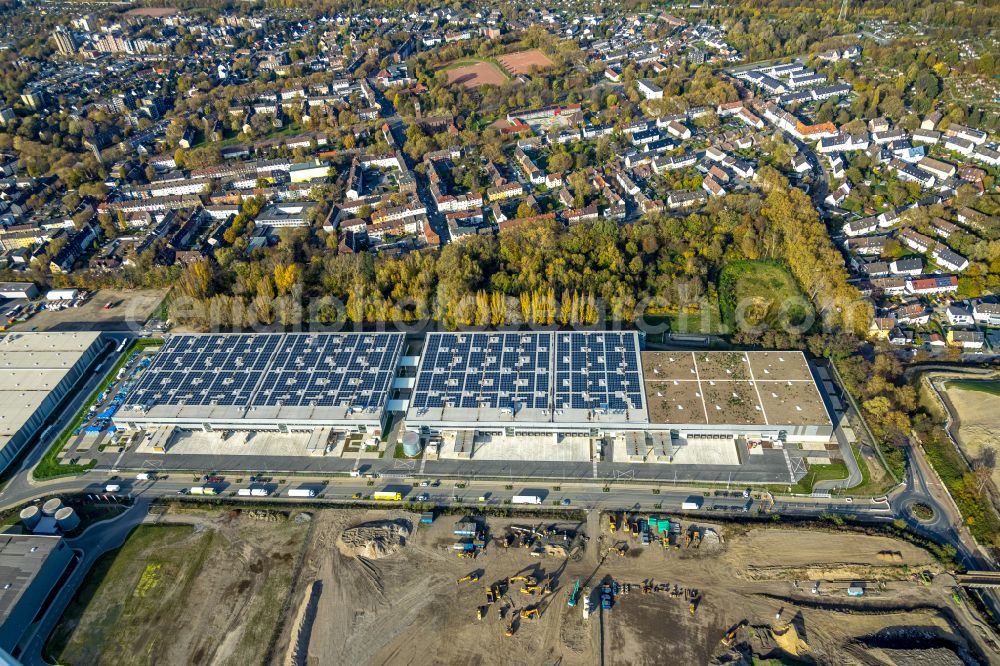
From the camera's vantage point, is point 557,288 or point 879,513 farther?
point 557,288

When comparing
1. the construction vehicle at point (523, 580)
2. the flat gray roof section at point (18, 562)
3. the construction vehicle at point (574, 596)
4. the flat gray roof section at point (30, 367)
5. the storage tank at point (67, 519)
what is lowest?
the construction vehicle at point (574, 596)

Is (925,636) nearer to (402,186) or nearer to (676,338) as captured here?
(676,338)

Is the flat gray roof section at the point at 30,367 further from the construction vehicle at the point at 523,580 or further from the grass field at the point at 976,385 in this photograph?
the grass field at the point at 976,385

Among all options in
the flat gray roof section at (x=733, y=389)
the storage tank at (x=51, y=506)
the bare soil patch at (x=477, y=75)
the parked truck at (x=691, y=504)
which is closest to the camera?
the parked truck at (x=691, y=504)

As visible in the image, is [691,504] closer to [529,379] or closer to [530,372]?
[529,379]

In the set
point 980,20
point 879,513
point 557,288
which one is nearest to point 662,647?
point 879,513

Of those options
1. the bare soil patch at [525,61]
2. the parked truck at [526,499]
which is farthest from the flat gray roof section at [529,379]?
the bare soil patch at [525,61]

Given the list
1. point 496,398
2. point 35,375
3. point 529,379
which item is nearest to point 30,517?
A: point 35,375
